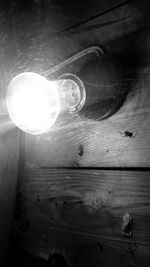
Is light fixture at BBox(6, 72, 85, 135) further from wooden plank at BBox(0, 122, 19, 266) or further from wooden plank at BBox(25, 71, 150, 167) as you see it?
wooden plank at BBox(0, 122, 19, 266)

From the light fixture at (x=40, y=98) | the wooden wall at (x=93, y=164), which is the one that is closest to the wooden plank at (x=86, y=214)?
the wooden wall at (x=93, y=164)

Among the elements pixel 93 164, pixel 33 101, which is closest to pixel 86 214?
pixel 93 164

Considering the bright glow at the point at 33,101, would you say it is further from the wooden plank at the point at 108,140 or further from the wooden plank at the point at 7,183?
the wooden plank at the point at 7,183

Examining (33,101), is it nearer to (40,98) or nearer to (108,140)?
(40,98)

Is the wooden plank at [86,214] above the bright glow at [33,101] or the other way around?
the other way around

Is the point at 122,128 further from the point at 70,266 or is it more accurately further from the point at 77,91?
the point at 70,266

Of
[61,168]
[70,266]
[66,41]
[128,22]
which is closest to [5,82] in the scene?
[66,41]
